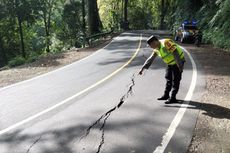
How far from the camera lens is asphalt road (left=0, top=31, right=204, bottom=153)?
19.6 ft

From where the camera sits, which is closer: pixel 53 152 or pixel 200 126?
pixel 53 152

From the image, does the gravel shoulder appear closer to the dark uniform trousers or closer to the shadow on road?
the shadow on road

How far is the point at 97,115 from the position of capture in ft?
25.1

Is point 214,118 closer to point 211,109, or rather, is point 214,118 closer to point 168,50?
point 211,109

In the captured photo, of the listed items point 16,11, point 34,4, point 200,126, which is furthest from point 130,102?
point 34,4

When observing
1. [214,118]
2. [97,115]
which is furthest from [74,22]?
[214,118]

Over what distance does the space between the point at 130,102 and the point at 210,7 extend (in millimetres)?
21935

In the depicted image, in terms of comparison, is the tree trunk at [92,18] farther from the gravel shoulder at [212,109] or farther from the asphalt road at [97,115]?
the asphalt road at [97,115]

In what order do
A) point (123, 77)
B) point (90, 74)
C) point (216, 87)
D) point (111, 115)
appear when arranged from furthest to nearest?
point (90, 74) → point (123, 77) → point (216, 87) → point (111, 115)

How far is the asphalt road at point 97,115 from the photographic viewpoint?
5969 millimetres

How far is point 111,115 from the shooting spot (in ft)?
25.1

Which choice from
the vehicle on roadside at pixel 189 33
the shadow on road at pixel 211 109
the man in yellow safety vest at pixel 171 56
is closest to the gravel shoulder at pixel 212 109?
the shadow on road at pixel 211 109

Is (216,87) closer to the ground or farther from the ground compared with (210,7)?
closer to the ground

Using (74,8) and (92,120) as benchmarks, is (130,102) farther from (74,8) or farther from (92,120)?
(74,8)
